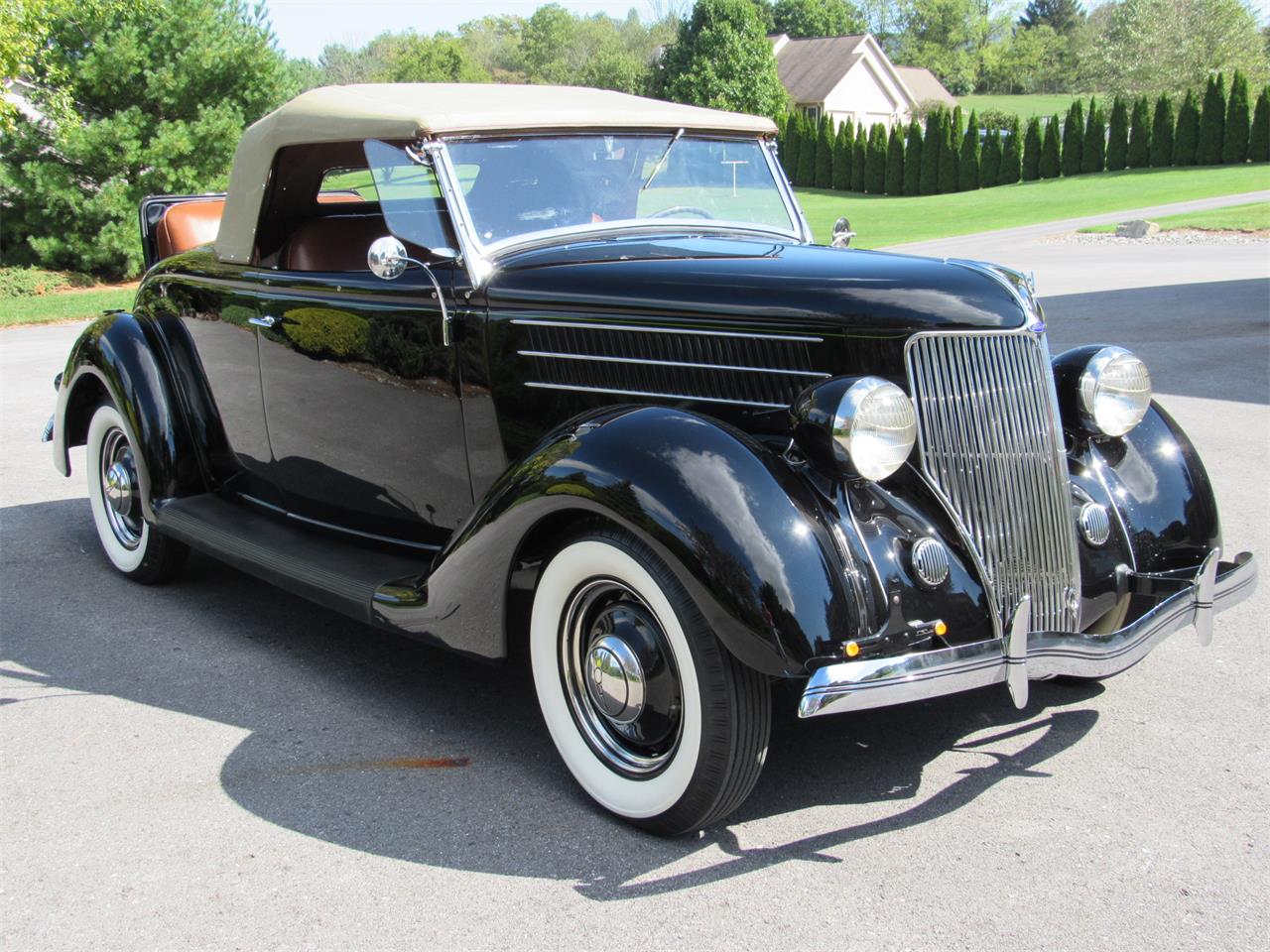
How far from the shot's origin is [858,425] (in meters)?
2.79

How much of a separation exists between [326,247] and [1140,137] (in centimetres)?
3982

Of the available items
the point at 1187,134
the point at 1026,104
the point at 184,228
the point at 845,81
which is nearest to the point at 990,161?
the point at 1187,134

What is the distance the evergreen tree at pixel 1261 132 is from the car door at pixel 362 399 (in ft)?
130

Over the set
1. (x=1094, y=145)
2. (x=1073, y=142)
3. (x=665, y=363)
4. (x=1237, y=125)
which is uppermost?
(x=1237, y=125)

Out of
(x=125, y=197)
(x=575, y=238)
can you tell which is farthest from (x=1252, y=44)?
(x=575, y=238)

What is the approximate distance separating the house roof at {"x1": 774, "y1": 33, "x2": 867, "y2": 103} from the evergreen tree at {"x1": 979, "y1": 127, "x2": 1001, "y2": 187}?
22.4 metres

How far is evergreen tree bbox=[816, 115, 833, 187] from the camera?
43.5 m

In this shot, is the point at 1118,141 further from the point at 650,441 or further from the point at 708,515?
the point at 708,515

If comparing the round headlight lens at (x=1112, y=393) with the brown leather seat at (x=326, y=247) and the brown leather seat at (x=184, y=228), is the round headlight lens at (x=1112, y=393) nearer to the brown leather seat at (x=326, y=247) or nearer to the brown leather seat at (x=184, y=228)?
the brown leather seat at (x=326, y=247)

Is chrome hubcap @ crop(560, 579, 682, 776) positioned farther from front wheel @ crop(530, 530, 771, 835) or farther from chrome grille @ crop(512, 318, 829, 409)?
chrome grille @ crop(512, 318, 829, 409)

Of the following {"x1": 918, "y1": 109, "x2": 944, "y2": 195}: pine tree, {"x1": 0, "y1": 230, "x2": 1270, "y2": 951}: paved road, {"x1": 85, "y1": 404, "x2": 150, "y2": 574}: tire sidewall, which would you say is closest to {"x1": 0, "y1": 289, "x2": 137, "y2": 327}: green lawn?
{"x1": 85, "y1": 404, "x2": 150, "y2": 574}: tire sidewall

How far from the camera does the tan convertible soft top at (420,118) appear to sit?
149 inches

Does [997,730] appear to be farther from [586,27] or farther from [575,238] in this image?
[586,27]

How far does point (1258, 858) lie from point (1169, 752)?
0.56m
